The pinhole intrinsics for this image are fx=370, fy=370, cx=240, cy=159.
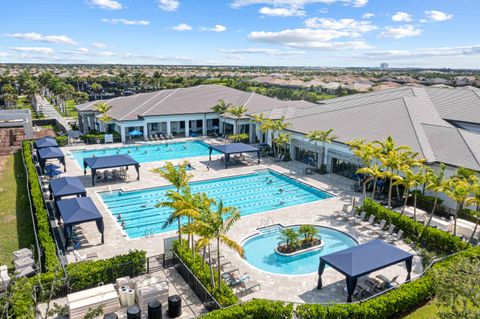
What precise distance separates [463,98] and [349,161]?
50.3 ft

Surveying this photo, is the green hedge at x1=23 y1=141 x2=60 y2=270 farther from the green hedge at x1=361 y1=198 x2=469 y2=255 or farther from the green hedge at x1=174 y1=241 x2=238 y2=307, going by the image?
the green hedge at x1=361 y1=198 x2=469 y2=255

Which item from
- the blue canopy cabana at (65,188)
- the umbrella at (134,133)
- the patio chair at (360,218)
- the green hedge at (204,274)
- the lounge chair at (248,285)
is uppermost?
the umbrella at (134,133)

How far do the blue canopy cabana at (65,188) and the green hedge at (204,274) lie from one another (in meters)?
10.1

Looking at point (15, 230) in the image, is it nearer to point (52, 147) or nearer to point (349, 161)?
point (52, 147)

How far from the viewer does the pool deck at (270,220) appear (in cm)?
1722

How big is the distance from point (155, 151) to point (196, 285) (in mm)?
31294

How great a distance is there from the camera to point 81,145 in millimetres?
47125

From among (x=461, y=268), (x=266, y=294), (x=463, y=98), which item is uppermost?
(x=463, y=98)

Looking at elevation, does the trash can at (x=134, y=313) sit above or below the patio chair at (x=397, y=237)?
above

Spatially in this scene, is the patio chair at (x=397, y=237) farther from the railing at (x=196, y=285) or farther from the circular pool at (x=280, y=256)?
the railing at (x=196, y=285)

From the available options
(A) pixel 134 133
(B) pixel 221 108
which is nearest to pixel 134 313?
(A) pixel 134 133

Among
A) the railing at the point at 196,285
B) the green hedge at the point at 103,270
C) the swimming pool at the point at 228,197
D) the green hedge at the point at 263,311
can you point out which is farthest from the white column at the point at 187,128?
the green hedge at the point at 263,311

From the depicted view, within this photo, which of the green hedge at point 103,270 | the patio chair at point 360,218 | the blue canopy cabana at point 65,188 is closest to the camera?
the green hedge at point 103,270

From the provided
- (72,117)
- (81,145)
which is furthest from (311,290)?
(72,117)
